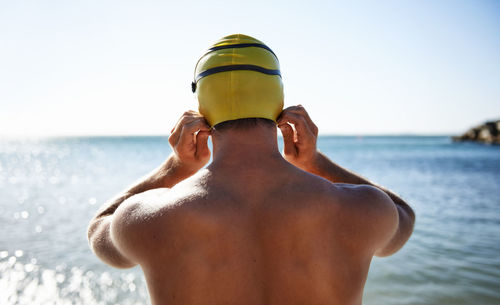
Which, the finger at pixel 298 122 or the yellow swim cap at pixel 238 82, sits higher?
the yellow swim cap at pixel 238 82

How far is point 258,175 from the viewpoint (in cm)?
155

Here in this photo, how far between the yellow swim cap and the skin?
0.55 ft

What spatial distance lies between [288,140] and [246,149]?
0.59 metres

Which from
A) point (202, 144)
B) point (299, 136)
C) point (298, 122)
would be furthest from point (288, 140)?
point (202, 144)

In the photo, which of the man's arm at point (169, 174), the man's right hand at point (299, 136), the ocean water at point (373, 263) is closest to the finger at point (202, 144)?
the man's arm at point (169, 174)

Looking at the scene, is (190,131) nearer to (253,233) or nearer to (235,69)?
(235,69)

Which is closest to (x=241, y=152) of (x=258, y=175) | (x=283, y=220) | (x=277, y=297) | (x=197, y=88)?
(x=258, y=175)

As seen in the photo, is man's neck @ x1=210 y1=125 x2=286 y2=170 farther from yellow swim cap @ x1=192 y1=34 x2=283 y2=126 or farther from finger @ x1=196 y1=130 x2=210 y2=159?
finger @ x1=196 y1=130 x2=210 y2=159

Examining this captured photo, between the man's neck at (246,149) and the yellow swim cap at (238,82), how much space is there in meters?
0.09

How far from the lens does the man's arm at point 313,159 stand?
1.90 metres

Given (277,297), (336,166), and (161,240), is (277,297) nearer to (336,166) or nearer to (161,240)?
(161,240)

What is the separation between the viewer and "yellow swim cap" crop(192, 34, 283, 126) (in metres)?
1.70

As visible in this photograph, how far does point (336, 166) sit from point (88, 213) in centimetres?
1058

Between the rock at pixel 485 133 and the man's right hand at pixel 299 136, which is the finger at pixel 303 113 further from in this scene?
the rock at pixel 485 133
